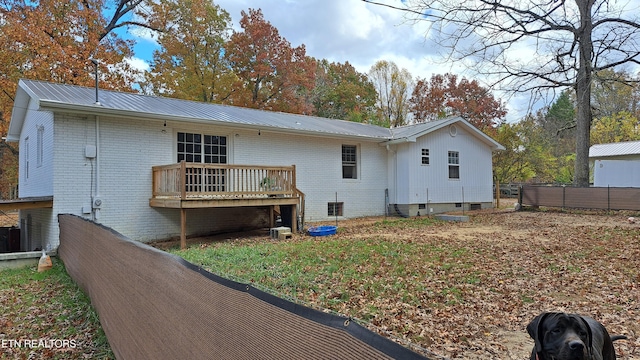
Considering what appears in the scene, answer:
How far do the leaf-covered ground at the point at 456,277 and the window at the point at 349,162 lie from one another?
4.34 metres

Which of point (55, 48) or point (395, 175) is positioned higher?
point (55, 48)

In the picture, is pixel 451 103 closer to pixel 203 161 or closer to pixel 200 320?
pixel 203 161

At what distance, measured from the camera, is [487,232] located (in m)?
10.7

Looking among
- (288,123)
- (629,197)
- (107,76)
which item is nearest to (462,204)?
(629,197)

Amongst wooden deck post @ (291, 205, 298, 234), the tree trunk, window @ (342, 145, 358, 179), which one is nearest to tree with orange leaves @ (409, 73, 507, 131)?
the tree trunk

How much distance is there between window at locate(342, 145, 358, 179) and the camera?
48.2 ft

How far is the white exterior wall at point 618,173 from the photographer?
18.5 m

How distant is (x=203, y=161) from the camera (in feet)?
37.3

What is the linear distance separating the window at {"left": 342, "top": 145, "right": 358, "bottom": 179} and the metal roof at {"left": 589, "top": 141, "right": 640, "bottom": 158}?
A: 1683 cm

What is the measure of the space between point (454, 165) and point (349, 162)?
510 cm

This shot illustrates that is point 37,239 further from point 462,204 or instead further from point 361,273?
point 462,204

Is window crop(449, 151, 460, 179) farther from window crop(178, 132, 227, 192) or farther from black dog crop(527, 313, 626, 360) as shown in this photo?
black dog crop(527, 313, 626, 360)

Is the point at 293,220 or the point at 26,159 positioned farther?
the point at 26,159

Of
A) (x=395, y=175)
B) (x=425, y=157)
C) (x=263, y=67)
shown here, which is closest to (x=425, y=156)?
(x=425, y=157)
